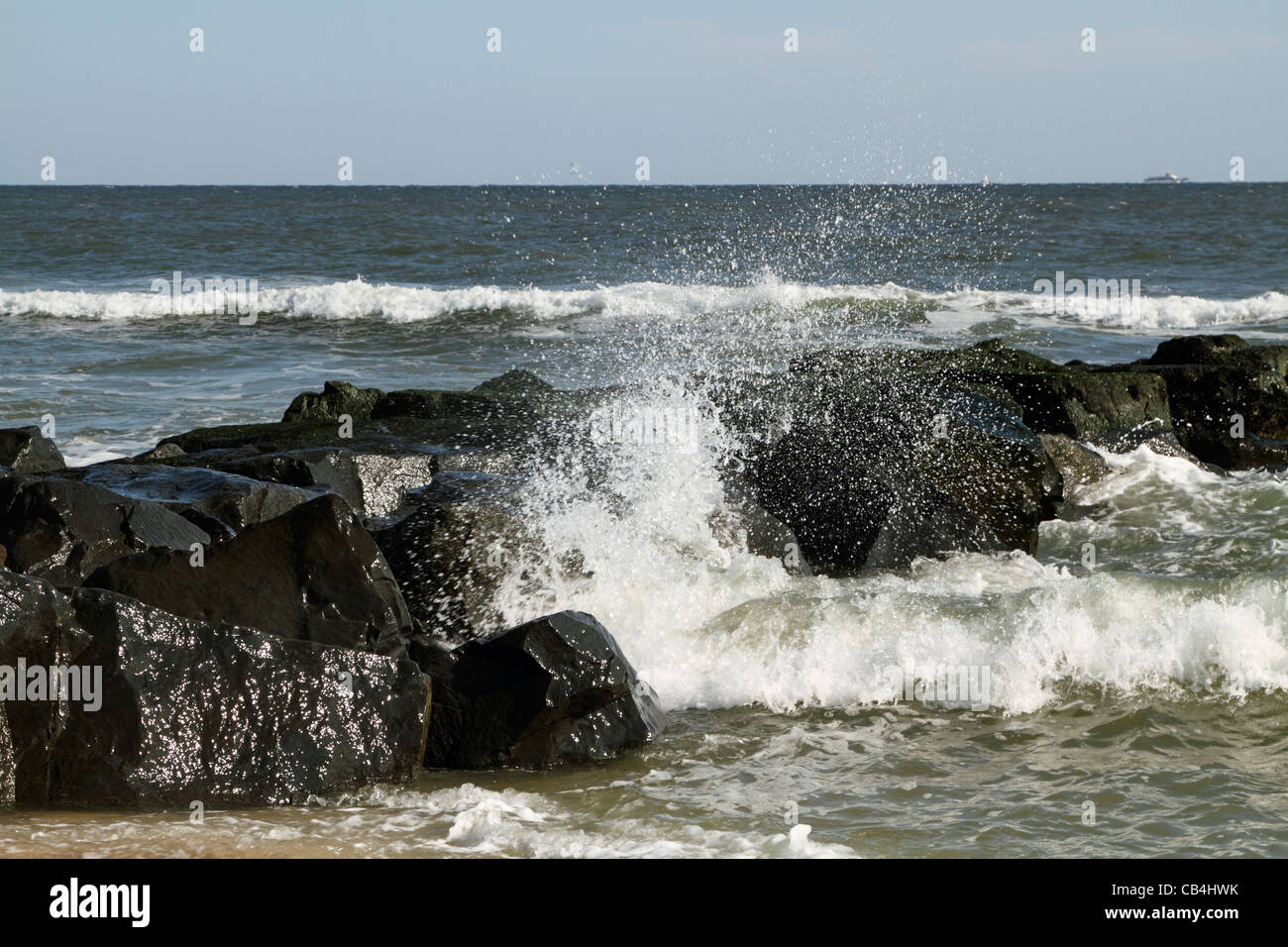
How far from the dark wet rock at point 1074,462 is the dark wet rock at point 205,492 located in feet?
17.3

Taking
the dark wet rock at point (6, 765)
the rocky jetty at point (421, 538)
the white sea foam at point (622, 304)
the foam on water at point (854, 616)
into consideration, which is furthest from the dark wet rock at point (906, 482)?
the white sea foam at point (622, 304)

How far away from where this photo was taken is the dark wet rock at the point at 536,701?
15.6ft

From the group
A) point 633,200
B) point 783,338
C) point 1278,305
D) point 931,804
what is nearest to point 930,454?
→ point 931,804

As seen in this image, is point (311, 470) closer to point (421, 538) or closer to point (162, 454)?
point (421, 538)

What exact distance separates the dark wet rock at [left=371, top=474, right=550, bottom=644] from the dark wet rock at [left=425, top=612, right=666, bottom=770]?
828 mm

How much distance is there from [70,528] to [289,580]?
3.67 feet

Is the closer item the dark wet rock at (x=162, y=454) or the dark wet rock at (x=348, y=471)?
the dark wet rock at (x=348, y=471)

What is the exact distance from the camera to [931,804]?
14.6ft

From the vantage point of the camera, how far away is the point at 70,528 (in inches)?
210

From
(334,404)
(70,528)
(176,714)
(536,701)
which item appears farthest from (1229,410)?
(176,714)

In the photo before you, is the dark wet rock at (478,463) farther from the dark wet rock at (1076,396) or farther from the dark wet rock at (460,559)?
the dark wet rock at (1076,396)

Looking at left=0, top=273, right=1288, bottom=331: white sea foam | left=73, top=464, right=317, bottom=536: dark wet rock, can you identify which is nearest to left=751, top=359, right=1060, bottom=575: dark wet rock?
left=73, top=464, right=317, bottom=536: dark wet rock
